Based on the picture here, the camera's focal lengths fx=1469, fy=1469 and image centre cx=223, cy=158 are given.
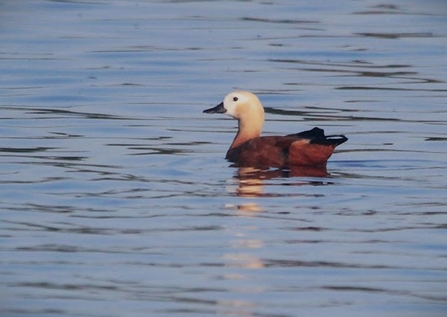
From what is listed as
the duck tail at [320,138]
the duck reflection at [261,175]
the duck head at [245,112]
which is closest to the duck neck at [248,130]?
the duck head at [245,112]

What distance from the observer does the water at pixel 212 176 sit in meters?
7.96

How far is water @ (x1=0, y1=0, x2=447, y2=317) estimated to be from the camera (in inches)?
313

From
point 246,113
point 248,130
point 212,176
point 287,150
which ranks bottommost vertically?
point 212,176

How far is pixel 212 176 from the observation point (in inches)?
460

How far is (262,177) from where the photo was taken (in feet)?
38.3

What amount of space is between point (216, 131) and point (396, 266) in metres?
6.44

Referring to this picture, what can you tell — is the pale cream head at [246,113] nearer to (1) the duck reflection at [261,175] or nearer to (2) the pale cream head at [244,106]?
(2) the pale cream head at [244,106]

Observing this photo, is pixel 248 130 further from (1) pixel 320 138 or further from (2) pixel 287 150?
(1) pixel 320 138

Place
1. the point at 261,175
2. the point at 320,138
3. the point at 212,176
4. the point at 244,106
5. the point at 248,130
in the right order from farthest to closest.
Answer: the point at 244,106 → the point at 248,130 → the point at 320,138 → the point at 261,175 → the point at 212,176

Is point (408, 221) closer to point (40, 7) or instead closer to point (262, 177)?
point (262, 177)

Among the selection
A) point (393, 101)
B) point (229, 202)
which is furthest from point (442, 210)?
point (393, 101)

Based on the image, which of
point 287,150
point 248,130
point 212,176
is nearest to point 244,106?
point 248,130

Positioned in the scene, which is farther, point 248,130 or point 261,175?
point 248,130

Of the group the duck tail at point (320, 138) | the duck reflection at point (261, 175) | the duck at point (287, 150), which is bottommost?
the duck reflection at point (261, 175)
